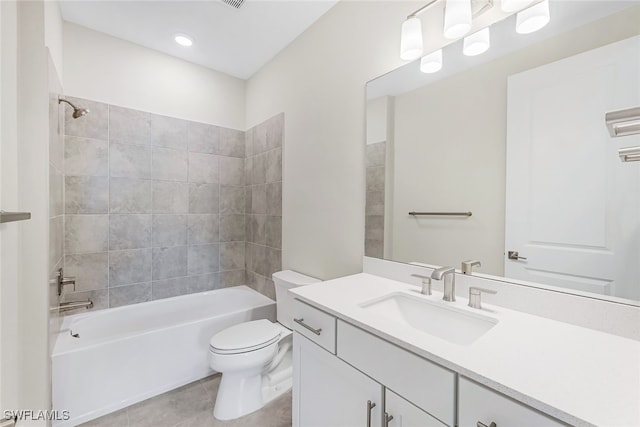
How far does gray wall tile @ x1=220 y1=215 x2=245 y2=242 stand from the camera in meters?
2.72

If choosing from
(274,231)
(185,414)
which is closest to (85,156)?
(274,231)

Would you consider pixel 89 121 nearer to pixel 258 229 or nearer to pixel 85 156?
pixel 85 156

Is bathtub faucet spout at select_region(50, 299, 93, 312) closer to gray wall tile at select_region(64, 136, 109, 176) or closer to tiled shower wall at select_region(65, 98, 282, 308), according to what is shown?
tiled shower wall at select_region(65, 98, 282, 308)

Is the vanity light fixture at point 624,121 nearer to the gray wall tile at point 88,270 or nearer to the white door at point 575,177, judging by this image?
the white door at point 575,177

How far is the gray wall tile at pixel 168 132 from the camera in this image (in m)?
2.34

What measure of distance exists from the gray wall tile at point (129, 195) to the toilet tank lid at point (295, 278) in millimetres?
1307

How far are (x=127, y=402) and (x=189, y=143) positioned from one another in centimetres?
201

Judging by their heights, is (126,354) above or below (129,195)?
below

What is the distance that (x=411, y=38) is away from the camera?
1.29 metres

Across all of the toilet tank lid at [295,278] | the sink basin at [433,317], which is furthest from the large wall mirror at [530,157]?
the toilet tank lid at [295,278]

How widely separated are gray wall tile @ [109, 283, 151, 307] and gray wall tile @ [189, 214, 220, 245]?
1.71ft

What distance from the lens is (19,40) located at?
128 centimetres

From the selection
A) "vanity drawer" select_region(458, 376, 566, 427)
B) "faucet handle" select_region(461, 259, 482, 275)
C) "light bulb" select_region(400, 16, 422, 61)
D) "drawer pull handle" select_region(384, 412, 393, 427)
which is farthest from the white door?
"drawer pull handle" select_region(384, 412, 393, 427)

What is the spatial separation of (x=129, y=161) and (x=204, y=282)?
1.25 meters
